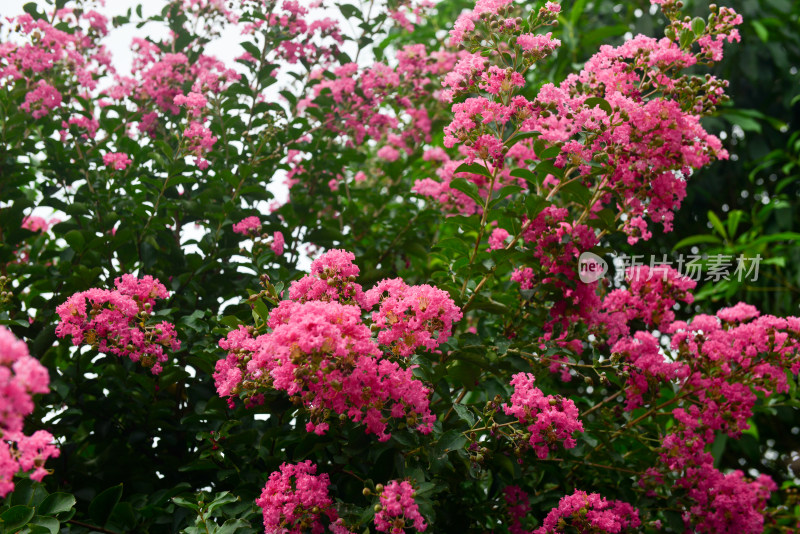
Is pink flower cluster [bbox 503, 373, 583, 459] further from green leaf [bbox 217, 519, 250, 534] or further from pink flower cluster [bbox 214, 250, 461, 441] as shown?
green leaf [bbox 217, 519, 250, 534]

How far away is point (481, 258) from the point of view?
82.6 inches

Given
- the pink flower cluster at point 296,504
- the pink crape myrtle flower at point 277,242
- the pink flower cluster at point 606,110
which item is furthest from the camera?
the pink crape myrtle flower at point 277,242

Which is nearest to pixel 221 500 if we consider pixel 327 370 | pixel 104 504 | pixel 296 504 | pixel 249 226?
pixel 296 504

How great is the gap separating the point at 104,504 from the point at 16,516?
0.92ft

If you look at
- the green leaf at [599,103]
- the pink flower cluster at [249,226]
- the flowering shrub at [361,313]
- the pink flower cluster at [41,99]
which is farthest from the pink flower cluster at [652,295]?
the pink flower cluster at [41,99]

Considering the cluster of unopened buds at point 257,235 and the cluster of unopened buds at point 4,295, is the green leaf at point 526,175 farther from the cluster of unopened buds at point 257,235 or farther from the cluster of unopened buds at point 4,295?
the cluster of unopened buds at point 4,295

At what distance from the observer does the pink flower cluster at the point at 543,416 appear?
1676 mm

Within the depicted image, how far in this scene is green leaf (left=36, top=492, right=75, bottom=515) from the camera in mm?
1527

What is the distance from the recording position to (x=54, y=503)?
60.9 inches

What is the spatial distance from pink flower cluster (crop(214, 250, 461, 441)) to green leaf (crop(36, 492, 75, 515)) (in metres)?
0.42

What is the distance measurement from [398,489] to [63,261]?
1507mm

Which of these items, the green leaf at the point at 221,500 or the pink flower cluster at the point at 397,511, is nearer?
the pink flower cluster at the point at 397,511

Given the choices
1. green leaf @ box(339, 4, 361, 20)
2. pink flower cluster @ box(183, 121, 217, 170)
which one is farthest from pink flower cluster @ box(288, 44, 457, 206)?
pink flower cluster @ box(183, 121, 217, 170)

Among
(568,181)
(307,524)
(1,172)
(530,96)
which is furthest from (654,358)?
(1,172)
